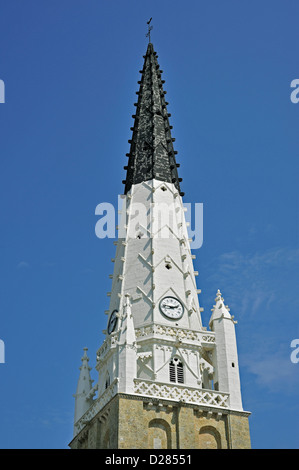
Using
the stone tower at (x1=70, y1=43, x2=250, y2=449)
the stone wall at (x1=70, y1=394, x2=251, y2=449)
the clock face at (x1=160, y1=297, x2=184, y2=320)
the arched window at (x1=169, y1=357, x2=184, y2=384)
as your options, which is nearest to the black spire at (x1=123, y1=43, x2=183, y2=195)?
the stone tower at (x1=70, y1=43, x2=250, y2=449)

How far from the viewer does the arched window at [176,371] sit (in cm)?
4675

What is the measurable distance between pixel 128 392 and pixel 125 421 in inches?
66.3

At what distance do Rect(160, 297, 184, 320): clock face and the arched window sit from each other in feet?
9.39

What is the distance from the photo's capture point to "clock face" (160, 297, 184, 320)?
49219 millimetres

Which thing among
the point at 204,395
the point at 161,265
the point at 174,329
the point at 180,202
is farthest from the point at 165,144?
the point at 204,395

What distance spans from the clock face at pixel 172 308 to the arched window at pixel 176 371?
286 centimetres

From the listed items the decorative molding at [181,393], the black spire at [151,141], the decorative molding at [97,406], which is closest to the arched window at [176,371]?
the decorative molding at [181,393]

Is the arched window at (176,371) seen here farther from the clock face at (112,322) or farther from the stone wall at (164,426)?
the clock face at (112,322)

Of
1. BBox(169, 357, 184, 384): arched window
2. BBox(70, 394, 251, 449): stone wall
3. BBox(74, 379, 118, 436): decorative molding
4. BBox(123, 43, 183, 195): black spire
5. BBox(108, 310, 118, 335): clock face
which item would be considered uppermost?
BBox(123, 43, 183, 195): black spire

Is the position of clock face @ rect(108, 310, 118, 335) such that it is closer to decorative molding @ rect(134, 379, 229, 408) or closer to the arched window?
the arched window

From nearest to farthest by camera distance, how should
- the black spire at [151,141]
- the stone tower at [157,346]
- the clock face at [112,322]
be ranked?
the stone tower at [157,346]
the clock face at [112,322]
the black spire at [151,141]

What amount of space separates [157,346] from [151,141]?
16.2 meters

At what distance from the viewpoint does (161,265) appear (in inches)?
2028
